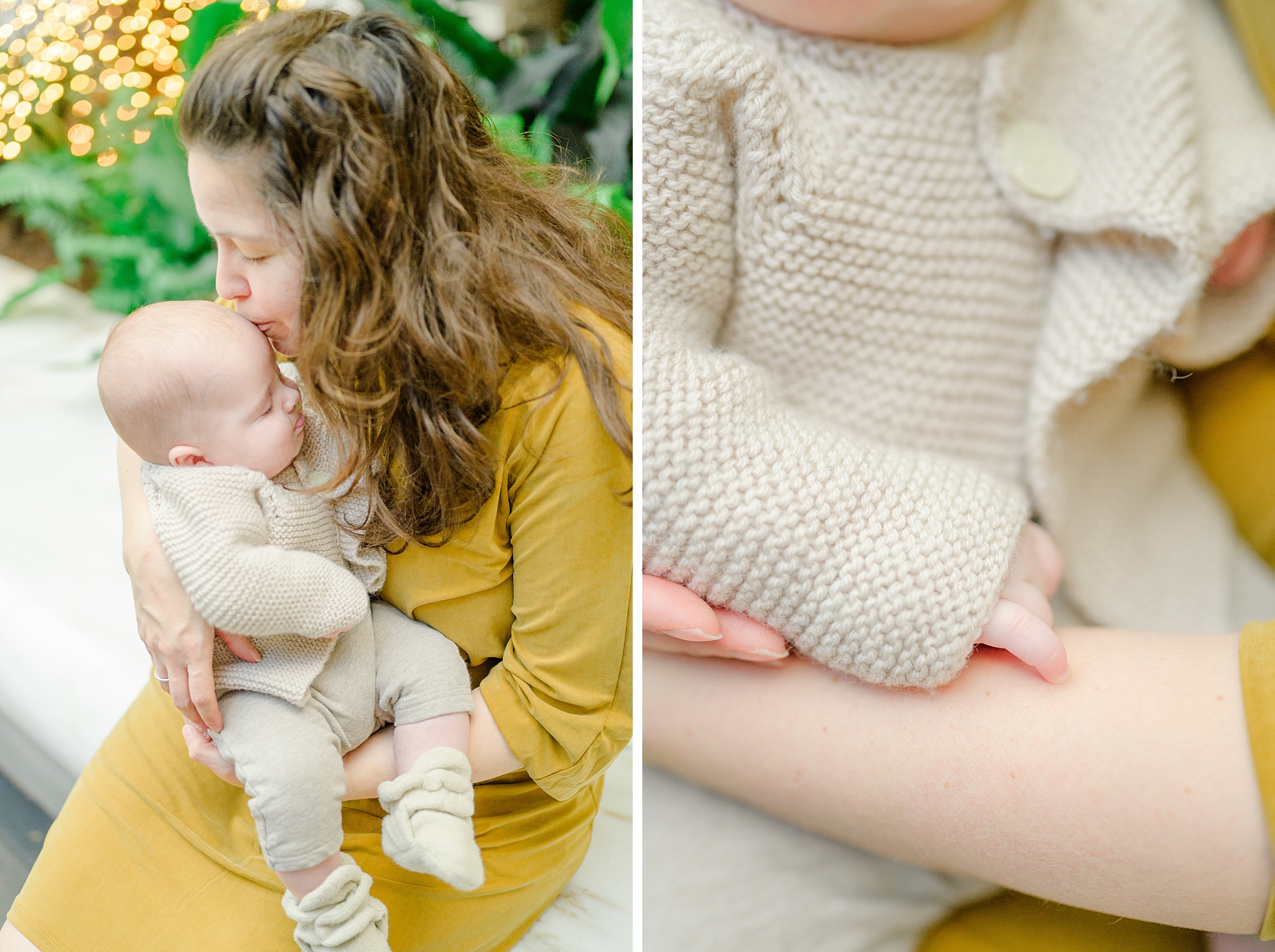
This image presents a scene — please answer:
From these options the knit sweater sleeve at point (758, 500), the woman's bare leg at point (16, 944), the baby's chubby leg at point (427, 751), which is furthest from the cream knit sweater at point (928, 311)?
the woman's bare leg at point (16, 944)

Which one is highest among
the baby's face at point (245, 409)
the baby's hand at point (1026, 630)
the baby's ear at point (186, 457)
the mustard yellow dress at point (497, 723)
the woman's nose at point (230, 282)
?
the woman's nose at point (230, 282)

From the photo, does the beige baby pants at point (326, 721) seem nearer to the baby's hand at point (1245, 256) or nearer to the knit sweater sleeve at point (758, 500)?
the knit sweater sleeve at point (758, 500)

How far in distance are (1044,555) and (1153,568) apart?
142 mm

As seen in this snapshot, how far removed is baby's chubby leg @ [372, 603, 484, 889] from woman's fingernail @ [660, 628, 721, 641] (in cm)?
12

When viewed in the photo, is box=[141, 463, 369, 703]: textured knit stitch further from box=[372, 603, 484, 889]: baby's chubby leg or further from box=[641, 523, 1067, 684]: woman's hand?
box=[641, 523, 1067, 684]: woman's hand

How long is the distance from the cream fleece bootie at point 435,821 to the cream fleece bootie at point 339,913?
0.08ft

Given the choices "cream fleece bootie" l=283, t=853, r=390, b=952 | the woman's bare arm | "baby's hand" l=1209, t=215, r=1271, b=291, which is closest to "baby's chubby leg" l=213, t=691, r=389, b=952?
"cream fleece bootie" l=283, t=853, r=390, b=952

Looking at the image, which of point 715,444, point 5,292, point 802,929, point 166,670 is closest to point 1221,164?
point 715,444

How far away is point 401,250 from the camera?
437 millimetres

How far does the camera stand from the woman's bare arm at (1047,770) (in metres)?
0.44

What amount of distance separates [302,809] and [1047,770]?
1.28 ft

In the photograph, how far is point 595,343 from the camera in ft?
1.61

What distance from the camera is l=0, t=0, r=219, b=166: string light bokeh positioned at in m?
0.53

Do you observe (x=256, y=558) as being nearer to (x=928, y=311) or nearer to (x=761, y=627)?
(x=761, y=627)
